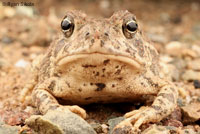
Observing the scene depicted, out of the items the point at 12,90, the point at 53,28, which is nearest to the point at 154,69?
the point at 12,90

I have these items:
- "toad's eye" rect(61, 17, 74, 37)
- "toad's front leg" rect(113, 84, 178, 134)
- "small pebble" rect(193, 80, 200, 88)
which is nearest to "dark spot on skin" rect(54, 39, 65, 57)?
"toad's eye" rect(61, 17, 74, 37)

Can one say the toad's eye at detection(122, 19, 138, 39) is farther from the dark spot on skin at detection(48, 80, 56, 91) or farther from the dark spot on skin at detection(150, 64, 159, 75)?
the dark spot on skin at detection(48, 80, 56, 91)

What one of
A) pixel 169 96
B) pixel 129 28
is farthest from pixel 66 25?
pixel 169 96

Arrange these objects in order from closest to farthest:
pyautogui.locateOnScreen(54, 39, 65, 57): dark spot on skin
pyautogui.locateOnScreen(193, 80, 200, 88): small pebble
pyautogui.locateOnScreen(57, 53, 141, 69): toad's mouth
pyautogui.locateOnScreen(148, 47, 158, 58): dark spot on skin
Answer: pyautogui.locateOnScreen(57, 53, 141, 69): toad's mouth → pyautogui.locateOnScreen(54, 39, 65, 57): dark spot on skin → pyautogui.locateOnScreen(148, 47, 158, 58): dark spot on skin → pyautogui.locateOnScreen(193, 80, 200, 88): small pebble

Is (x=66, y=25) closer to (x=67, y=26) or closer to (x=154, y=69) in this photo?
(x=67, y=26)

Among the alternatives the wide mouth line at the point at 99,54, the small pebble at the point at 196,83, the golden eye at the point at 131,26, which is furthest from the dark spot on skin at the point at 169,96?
the small pebble at the point at 196,83

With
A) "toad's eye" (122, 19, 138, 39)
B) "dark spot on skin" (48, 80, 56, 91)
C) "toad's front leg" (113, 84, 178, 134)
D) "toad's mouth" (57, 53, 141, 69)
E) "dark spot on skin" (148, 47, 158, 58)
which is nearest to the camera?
"toad's mouth" (57, 53, 141, 69)

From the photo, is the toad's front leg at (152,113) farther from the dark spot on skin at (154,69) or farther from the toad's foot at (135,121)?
the dark spot on skin at (154,69)
